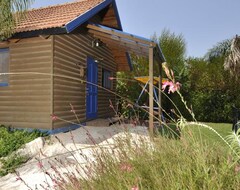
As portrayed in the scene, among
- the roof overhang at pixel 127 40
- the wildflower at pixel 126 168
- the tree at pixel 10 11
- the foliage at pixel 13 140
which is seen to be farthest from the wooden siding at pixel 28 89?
the wildflower at pixel 126 168

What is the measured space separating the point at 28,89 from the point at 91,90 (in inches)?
122

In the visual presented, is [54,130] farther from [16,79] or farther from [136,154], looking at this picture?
[136,154]

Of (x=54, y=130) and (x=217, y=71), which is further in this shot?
(x=217, y=71)

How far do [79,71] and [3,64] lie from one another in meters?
2.73

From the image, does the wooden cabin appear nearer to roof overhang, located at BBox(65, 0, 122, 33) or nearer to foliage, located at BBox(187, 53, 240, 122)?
roof overhang, located at BBox(65, 0, 122, 33)

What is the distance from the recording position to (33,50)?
7.61m

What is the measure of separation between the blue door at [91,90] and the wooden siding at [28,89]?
8.48 feet

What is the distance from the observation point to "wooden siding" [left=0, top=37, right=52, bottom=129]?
24.3 ft

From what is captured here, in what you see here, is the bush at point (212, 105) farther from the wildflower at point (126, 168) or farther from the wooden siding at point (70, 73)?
the wildflower at point (126, 168)

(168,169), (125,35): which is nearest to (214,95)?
(125,35)

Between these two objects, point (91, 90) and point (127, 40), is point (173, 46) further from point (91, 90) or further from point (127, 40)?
point (127, 40)

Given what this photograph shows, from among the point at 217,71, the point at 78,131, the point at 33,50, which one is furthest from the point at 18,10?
the point at 217,71

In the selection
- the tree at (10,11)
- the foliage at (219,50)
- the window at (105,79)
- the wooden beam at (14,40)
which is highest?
the foliage at (219,50)

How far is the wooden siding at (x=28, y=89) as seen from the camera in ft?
24.3
